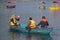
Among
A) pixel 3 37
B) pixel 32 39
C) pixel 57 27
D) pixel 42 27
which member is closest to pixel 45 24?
pixel 42 27

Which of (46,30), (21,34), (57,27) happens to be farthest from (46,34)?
(57,27)

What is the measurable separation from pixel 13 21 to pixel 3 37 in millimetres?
3985

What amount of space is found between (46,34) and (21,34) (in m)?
3.03

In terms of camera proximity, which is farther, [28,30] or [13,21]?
[13,21]

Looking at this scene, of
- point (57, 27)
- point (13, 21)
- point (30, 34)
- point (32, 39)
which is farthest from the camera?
point (57, 27)

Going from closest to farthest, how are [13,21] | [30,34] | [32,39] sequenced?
[32,39] → [30,34] → [13,21]

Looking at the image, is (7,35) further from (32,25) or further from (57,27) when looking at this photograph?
(57,27)

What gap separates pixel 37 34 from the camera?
36656 millimetres

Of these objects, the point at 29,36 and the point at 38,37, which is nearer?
the point at 38,37

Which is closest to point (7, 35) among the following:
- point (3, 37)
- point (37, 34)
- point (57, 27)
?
point (3, 37)

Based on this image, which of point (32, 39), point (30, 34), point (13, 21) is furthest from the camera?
point (13, 21)

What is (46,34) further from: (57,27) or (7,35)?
(57,27)

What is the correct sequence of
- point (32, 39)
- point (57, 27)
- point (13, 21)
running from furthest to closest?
point (57, 27) < point (13, 21) < point (32, 39)

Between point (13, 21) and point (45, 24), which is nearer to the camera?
point (45, 24)
